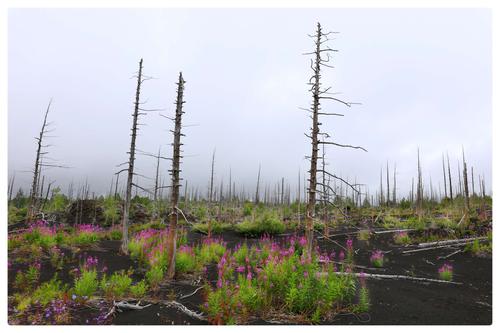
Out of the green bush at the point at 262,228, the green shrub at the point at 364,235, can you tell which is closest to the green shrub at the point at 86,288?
the green bush at the point at 262,228

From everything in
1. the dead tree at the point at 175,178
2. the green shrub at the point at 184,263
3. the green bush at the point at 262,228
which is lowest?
the green bush at the point at 262,228

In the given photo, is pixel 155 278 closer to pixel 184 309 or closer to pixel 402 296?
pixel 184 309

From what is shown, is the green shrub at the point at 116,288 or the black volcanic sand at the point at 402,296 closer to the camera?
the black volcanic sand at the point at 402,296

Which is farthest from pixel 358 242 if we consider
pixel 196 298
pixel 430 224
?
pixel 196 298

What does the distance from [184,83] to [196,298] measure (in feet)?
18.0

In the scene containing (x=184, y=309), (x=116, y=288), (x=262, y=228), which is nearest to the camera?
(x=184, y=309)

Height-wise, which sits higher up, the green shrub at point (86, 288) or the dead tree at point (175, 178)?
the dead tree at point (175, 178)

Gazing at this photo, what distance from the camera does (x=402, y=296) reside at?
18.7 feet

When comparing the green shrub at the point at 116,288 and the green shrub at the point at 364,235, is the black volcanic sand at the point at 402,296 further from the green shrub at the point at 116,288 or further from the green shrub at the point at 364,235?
the green shrub at the point at 364,235

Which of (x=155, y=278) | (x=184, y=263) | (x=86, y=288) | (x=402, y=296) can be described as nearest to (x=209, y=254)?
(x=184, y=263)

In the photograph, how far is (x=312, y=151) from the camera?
8031mm

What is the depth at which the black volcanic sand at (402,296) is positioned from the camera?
15.0 feet

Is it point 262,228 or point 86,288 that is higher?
point 86,288

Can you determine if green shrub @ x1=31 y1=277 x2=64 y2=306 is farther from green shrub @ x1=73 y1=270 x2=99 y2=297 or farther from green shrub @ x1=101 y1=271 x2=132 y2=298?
green shrub @ x1=101 y1=271 x2=132 y2=298
